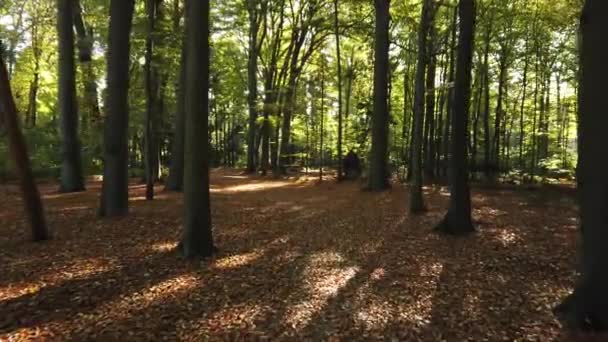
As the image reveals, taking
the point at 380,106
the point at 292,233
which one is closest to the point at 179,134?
the point at 292,233

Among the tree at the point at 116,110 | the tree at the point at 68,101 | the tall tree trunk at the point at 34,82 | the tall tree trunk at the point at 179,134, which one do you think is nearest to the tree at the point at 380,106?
the tall tree trunk at the point at 179,134

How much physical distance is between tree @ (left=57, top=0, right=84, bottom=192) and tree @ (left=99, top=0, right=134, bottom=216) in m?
5.37

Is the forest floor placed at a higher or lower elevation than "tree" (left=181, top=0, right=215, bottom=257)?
lower

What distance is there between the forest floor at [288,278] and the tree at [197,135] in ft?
1.45

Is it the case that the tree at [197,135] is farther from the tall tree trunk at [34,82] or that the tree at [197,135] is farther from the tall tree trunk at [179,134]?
the tall tree trunk at [34,82]

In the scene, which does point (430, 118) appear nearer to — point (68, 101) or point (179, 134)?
point (179, 134)

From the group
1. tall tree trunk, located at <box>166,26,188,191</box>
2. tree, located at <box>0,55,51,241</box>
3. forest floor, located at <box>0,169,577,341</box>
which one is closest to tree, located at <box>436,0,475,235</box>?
forest floor, located at <box>0,169,577,341</box>

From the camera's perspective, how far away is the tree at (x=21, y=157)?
6496 millimetres

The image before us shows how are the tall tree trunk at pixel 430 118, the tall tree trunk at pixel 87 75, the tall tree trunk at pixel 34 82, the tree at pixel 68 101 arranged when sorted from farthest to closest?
the tall tree trunk at pixel 34 82, the tall tree trunk at pixel 87 75, the tall tree trunk at pixel 430 118, the tree at pixel 68 101

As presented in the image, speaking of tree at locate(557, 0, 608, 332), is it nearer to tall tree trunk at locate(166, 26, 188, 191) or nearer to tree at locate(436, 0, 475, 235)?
tree at locate(436, 0, 475, 235)

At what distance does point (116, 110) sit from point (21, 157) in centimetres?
317

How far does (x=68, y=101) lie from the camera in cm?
1396

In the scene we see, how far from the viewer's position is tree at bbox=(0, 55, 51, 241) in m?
6.50

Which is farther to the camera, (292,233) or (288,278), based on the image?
(292,233)
